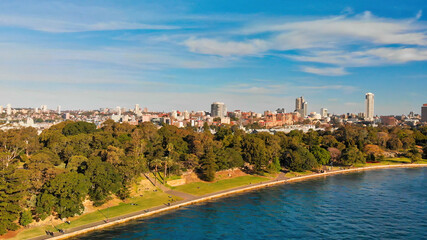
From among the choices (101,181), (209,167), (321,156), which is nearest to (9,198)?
(101,181)

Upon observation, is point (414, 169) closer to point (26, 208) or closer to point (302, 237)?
point (302, 237)

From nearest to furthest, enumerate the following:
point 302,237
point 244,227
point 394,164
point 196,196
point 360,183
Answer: point 302,237
point 244,227
point 196,196
point 360,183
point 394,164

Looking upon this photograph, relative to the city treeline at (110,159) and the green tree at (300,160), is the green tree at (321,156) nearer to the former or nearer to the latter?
the city treeline at (110,159)

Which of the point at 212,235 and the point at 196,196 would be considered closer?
the point at 212,235

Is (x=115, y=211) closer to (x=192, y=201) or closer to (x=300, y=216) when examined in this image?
(x=192, y=201)

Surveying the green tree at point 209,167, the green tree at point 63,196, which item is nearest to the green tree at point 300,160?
the green tree at point 209,167

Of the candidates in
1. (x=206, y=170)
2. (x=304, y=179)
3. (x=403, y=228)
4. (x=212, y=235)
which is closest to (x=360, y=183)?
(x=304, y=179)

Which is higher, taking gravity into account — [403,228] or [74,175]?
[74,175]
